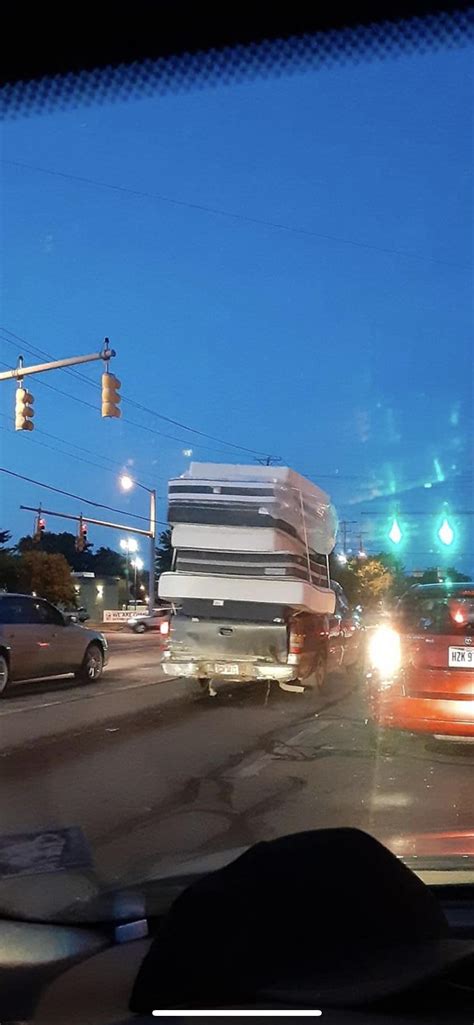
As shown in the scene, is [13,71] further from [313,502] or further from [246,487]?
[313,502]

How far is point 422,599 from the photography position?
10.2 metres

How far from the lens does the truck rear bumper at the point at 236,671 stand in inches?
568

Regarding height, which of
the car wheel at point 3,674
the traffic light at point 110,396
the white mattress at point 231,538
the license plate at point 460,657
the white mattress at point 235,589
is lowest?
the car wheel at point 3,674

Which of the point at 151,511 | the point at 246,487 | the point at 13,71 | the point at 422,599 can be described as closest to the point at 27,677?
the point at 246,487

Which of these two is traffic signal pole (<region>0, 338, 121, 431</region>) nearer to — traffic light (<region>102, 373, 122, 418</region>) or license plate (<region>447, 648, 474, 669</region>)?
traffic light (<region>102, 373, 122, 418</region>)

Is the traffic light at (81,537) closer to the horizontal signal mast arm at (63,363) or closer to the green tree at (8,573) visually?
the green tree at (8,573)

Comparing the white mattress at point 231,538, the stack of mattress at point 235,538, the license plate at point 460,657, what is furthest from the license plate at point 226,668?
the license plate at point 460,657

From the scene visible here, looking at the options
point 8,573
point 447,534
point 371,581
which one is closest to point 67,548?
A: point 371,581

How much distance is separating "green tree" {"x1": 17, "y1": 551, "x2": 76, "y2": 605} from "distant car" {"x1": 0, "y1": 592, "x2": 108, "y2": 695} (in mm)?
41432

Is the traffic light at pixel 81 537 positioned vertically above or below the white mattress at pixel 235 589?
above

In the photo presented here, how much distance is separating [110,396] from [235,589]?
626cm

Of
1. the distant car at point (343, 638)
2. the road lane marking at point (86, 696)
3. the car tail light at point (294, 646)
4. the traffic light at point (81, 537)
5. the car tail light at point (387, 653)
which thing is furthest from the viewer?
the traffic light at point (81, 537)

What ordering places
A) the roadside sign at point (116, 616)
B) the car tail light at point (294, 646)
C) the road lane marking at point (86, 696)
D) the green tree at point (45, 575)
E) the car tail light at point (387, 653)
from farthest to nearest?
1. the green tree at point (45, 575)
2. the roadside sign at point (116, 616)
3. the car tail light at point (294, 646)
4. the road lane marking at point (86, 696)
5. the car tail light at point (387, 653)

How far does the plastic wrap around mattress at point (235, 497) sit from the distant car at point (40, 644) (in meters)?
2.76
